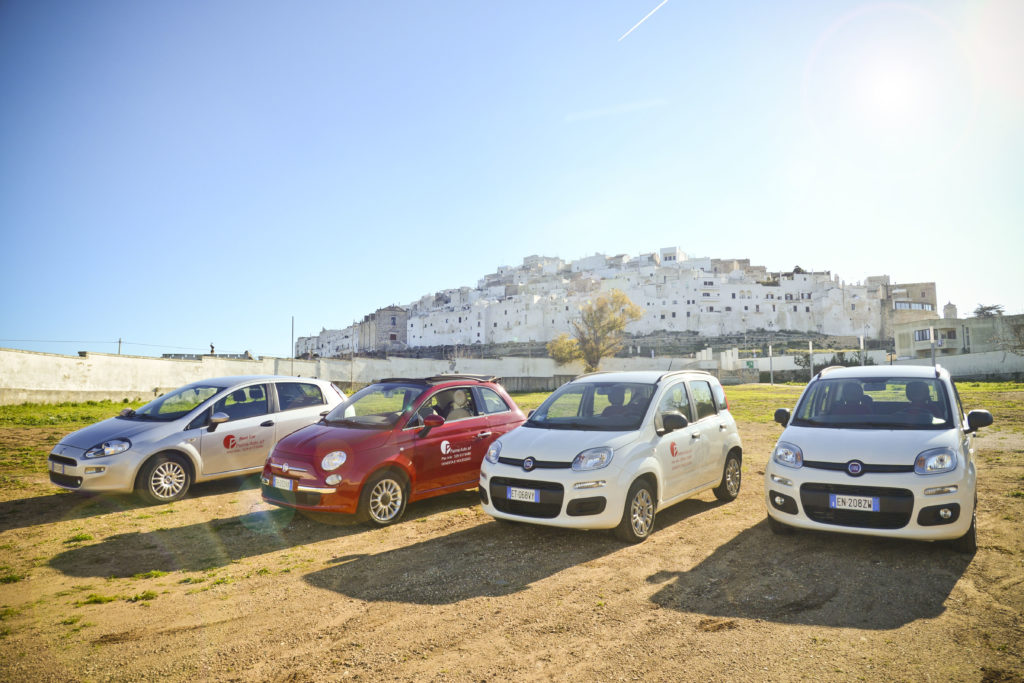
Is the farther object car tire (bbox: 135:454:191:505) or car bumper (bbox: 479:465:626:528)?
car tire (bbox: 135:454:191:505)

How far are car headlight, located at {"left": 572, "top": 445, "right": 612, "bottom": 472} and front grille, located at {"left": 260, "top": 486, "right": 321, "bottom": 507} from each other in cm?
307

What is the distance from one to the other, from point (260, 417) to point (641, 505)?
613 centimetres

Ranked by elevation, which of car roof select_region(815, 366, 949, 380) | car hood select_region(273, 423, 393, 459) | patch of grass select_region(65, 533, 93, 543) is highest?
car roof select_region(815, 366, 949, 380)

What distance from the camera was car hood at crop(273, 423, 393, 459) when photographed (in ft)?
22.8

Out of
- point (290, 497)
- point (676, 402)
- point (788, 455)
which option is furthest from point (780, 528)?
point (290, 497)

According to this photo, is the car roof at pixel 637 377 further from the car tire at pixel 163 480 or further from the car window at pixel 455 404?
the car tire at pixel 163 480

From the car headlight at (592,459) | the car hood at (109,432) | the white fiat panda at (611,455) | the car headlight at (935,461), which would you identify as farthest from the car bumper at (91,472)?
the car headlight at (935,461)

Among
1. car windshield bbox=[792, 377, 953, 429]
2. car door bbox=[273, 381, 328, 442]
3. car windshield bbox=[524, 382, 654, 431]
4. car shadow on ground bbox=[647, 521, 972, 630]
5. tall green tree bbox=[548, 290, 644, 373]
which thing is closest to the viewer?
car shadow on ground bbox=[647, 521, 972, 630]

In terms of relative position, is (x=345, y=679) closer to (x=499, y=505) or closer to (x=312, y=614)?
(x=312, y=614)

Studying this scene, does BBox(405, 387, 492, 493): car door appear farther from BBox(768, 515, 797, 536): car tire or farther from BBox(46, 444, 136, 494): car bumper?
BBox(46, 444, 136, 494): car bumper

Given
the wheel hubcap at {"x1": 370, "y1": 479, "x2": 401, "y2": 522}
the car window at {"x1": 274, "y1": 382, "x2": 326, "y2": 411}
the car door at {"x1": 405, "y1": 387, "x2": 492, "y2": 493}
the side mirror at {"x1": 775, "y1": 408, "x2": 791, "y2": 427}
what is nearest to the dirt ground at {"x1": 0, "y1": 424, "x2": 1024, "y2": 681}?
the wheel hubcap at {"x1": 370, "y1": 479, "x2": 401, "y2": 522}

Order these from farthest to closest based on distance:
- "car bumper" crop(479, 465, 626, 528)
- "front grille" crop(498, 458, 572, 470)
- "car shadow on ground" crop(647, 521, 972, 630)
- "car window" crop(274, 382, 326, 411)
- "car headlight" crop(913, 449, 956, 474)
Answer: "car window" crop(274, 382, 326, 411)
"front grille" crop(498, 458, 572, 470)
"car bumper" crop(479, 465, 626, 528)
"car headlight" crop(913, 449, 956, 474)
"car shadow on ground" crop(647, 521, 972, 630)

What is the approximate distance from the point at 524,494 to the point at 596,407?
162 centimetres

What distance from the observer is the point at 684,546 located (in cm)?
620
